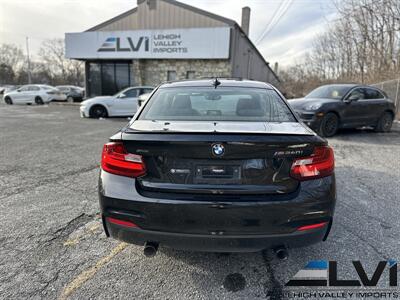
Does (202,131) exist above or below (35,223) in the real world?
above

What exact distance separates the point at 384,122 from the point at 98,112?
11.7 meters

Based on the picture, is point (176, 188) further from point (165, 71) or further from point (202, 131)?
point (165, 71)

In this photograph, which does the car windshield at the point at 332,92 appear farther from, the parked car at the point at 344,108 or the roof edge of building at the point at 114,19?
the roof edge of building at the point at 114,19

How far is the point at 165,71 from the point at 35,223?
17.3 meters

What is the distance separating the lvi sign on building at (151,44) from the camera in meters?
16.7

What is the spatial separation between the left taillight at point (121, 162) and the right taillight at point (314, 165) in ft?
3.59

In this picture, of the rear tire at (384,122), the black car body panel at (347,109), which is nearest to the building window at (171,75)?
the black car body panel at (347,109)

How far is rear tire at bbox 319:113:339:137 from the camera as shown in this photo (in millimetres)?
7701

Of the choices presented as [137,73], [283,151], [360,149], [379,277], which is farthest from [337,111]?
[137,73]

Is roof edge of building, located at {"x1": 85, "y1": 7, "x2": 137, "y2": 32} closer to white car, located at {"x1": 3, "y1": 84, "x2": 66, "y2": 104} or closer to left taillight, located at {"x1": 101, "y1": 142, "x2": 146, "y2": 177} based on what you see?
white car, located at {"x1": 3, "y1": 84, "x2": 66, "y2": 104}

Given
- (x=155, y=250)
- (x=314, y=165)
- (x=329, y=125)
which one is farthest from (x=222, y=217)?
(x=329, y=125)

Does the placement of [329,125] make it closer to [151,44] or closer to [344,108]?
[344,108]

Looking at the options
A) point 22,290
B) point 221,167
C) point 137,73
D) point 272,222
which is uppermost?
point 137,73

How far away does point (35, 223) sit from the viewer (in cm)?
297
